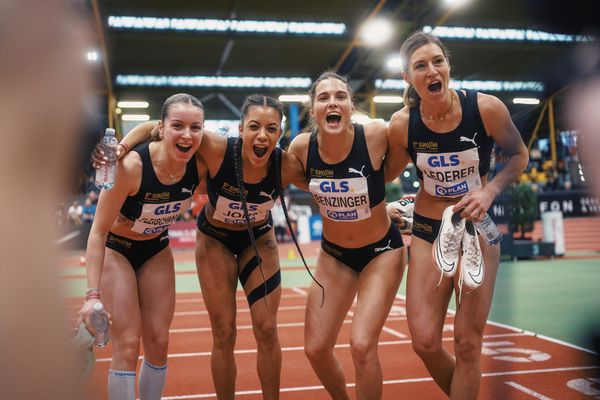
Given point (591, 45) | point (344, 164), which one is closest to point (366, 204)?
point (344, 164)

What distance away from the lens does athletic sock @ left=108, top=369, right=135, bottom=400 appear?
3.52 metres

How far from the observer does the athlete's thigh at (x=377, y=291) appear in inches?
144

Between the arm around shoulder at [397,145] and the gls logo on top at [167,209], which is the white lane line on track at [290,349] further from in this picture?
the arm around shoulder at [397,145]

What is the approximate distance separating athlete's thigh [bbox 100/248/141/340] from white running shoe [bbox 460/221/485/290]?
1.93m

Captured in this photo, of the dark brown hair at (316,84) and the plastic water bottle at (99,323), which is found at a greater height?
the dark brown hair at (316,84)

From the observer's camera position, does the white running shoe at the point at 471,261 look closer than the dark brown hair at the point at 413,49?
Yes

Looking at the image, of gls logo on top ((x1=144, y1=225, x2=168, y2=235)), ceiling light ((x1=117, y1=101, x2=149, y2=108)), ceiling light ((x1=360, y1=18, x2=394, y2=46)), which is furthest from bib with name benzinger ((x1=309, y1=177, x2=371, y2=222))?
ceiling light ((x1=117, y1=101, x2=149, y2=108))


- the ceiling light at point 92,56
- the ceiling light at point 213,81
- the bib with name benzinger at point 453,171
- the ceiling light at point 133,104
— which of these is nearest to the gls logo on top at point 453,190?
the bib with name benzinger at point 453,171

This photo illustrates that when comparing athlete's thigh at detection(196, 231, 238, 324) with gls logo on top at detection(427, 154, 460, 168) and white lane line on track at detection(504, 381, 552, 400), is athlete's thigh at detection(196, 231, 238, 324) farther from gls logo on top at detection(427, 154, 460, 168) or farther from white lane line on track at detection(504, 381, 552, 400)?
white lane line on track at detection(504, 381, 552, 400)

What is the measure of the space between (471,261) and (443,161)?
0.64 meters

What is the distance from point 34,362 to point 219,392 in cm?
354

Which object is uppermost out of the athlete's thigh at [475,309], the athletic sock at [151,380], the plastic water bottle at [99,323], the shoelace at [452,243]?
the shoelace at [452,243]

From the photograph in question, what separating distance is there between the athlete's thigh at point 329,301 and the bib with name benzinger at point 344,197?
357 millimetres

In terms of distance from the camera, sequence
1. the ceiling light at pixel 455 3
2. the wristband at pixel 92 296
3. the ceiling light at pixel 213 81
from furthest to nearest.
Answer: the ceiling light at pixel 213 81 < the ceiling light at pixel 455 3 < the wristband at pixel 92 296
